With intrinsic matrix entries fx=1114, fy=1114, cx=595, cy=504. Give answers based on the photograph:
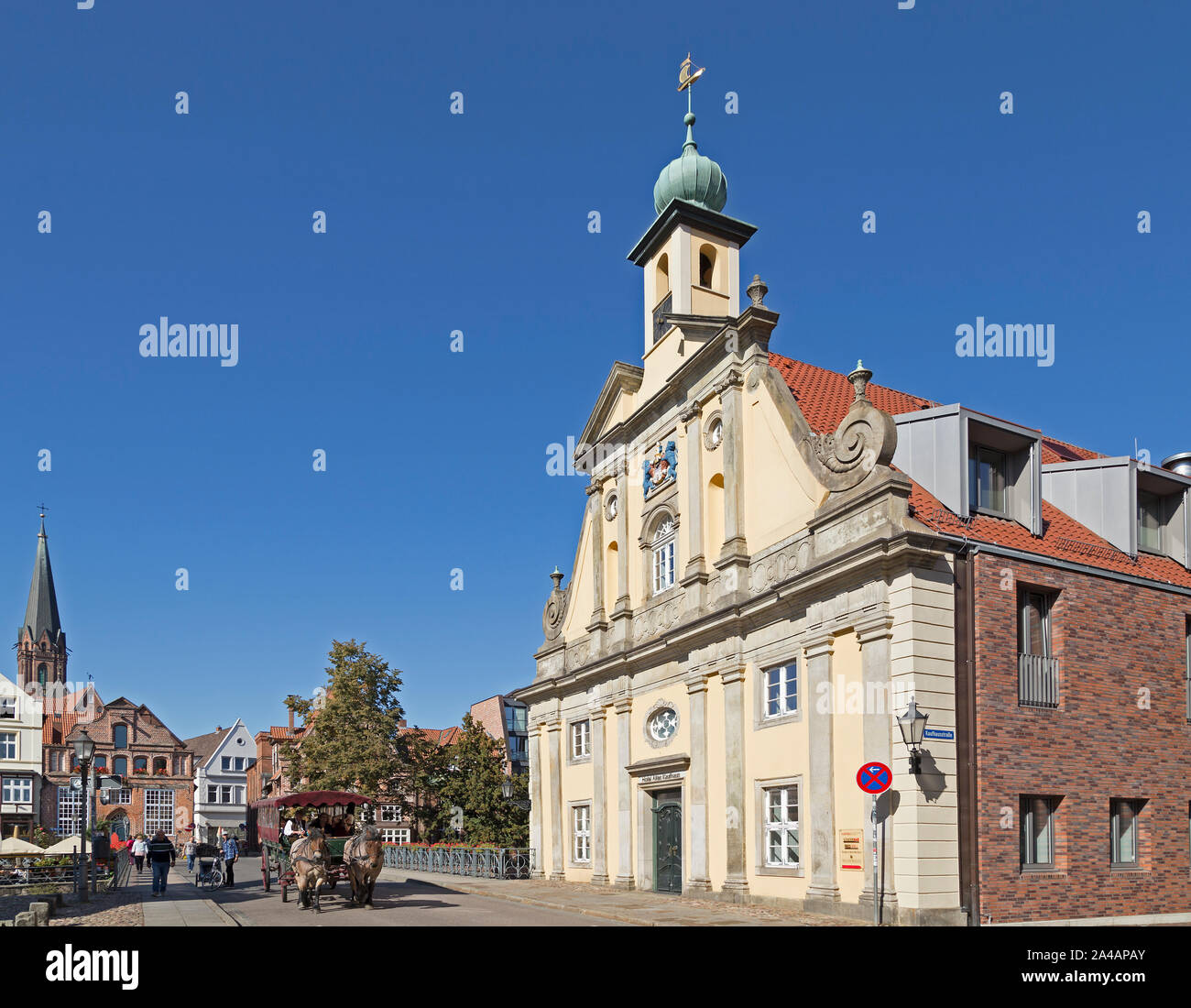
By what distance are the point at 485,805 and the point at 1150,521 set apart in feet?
102

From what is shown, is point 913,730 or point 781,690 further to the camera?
point 781,690

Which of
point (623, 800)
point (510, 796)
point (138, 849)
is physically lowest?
point (138, 849)

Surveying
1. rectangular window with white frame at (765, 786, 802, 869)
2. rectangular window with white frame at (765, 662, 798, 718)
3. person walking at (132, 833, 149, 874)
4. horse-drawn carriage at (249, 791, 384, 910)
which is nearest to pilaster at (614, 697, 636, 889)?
rectangular window with white frame at (765, 786, 802, 869)

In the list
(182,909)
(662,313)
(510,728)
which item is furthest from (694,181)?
(510,728)

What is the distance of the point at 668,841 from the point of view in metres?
28.5

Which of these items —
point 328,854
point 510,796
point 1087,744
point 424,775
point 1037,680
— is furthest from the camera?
point 424,775

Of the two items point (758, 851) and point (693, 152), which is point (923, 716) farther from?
point (693, 152)

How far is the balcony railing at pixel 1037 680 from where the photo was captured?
2088 centimetres

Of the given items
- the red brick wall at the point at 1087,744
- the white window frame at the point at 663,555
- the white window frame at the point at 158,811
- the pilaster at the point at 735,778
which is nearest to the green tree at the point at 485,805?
the white window frame at the point at 663,555

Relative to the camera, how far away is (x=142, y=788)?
91.4 metres

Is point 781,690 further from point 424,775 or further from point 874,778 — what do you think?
point 424,775
